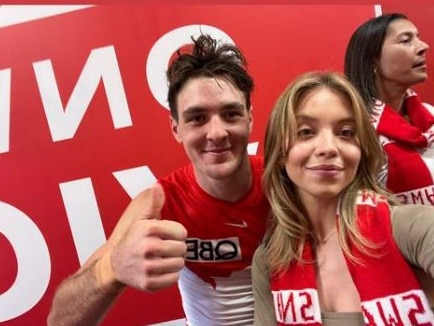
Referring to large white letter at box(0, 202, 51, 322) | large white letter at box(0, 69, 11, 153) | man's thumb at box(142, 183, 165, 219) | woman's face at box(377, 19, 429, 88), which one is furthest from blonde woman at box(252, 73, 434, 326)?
large white letter at box(0, 69, 11, 153)

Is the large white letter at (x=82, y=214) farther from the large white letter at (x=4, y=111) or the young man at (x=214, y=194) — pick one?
the young man at (x=214, y=194)

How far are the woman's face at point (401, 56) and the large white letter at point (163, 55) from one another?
0.56 meters

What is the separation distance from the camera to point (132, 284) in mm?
769

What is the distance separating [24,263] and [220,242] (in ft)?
2.50

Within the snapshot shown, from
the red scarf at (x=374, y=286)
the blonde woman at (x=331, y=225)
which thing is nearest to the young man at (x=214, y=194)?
the blonde woman at (x=331, y=225)

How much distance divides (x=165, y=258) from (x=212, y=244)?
406 mm

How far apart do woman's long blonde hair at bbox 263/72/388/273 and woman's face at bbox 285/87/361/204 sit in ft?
0.05

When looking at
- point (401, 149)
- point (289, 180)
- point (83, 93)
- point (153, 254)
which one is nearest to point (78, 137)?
point (83, 93)

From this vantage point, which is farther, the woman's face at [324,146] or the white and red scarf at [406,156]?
the white and red scarf at [406,156]

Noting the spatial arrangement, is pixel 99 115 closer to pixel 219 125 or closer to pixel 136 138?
pixel 136 138

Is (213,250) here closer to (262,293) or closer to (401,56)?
(262,293)

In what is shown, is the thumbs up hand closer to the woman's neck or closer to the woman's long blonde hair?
the woman's long blonde hair

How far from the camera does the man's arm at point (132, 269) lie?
731 mm

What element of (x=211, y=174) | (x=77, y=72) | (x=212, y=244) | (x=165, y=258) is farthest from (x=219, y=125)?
(x=77, y=72)
